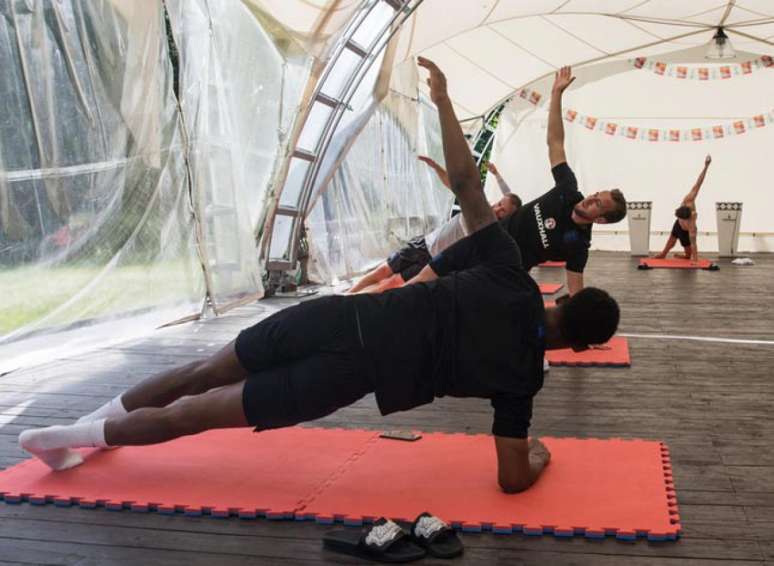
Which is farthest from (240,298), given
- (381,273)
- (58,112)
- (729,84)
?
(729,84)

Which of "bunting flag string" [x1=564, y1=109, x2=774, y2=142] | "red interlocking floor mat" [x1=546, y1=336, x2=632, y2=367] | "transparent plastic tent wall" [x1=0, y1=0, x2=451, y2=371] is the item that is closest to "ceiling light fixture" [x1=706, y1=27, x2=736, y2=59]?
"bunting flag string" [x1=564, y1=109, x2=774, y2=142]

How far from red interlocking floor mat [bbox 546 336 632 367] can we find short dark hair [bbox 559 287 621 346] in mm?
2253

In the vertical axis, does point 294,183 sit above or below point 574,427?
above

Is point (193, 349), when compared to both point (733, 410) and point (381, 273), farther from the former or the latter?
point (733, 410)

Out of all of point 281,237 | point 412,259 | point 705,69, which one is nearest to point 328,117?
point 281,237

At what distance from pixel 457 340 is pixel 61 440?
1469 millimetres

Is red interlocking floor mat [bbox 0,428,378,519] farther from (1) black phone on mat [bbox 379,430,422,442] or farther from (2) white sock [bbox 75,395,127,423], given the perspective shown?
(2) white sock [bbox 75,395,127,423]

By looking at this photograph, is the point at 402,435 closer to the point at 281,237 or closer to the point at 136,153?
the point at 136,153

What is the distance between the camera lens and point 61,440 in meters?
2.75

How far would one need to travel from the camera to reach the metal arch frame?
7586 mm

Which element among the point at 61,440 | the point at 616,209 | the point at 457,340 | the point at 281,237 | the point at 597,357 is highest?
the point at 616,209

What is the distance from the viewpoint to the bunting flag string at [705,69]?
41.7ft

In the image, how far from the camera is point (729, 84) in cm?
1293

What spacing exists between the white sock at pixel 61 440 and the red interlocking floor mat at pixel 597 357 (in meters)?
2.71
